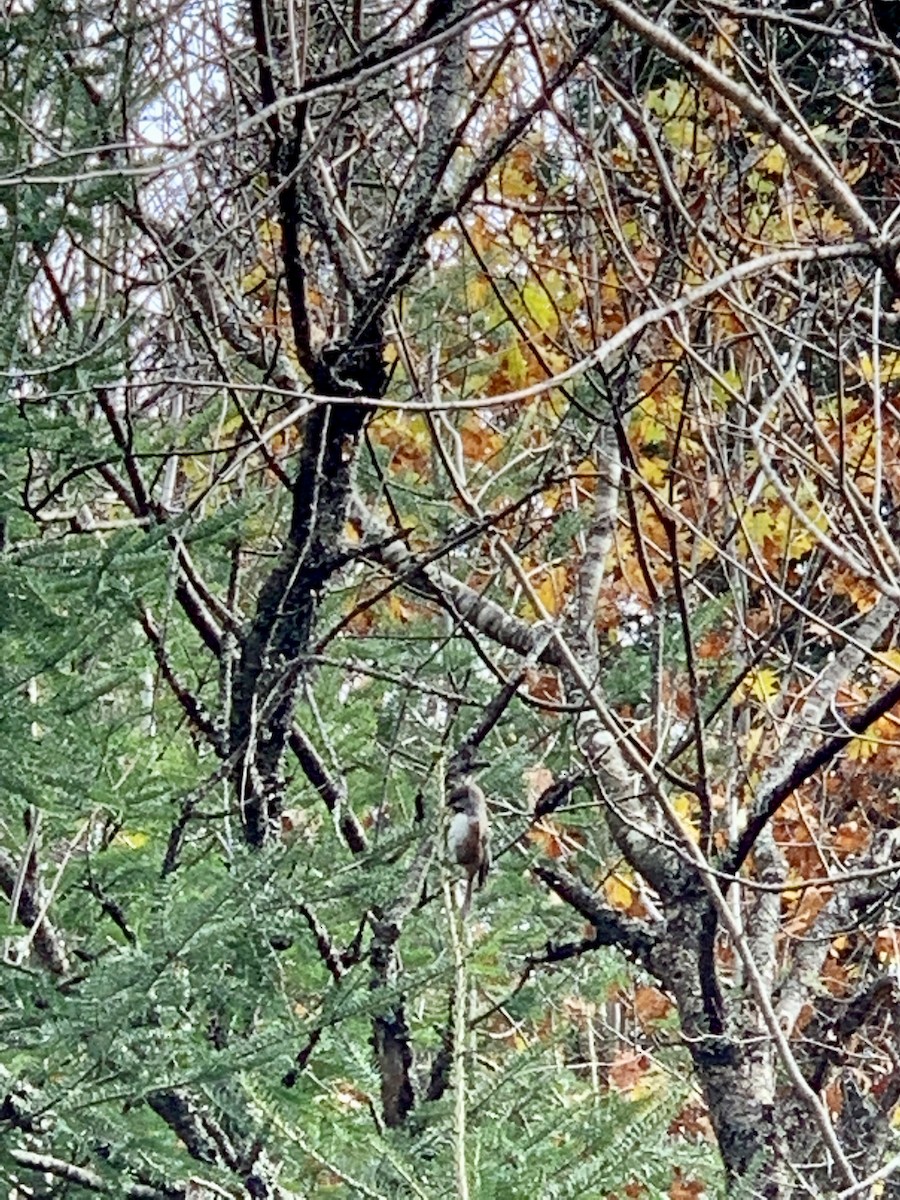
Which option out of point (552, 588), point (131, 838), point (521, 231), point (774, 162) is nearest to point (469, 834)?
point (131, 838)

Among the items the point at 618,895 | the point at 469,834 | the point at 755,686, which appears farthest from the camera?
the point at 618,895

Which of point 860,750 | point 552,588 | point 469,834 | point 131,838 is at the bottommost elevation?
point 860,750

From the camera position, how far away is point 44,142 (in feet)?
7.66

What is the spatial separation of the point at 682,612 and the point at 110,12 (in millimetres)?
1744

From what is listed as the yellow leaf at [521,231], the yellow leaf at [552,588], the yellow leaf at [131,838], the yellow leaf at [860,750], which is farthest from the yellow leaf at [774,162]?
the yellow leaf at [131,838]

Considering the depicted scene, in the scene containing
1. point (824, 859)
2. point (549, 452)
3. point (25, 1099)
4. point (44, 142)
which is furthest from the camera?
point (824, 859)

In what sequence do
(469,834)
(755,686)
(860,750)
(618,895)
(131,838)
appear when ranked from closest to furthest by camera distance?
1. (469,834)
2. (131,838)
3. (755,686)
4. (618,895)
5. (860,750)

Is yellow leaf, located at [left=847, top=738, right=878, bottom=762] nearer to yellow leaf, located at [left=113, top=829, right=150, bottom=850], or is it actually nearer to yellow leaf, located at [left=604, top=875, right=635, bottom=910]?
yellow leaf, located at [left=604, top=875, right=635, bottom=910]

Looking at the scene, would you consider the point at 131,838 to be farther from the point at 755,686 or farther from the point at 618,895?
the point at 618,895

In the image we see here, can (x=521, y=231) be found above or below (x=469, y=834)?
above

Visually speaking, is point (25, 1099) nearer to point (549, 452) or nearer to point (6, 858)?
point (6, 858)

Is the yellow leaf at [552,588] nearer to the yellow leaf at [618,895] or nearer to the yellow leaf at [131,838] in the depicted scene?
the yellow leaf at [618,895]

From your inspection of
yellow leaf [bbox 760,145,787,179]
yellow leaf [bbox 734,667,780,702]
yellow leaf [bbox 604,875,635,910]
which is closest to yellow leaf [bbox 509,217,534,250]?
yellow leaf [bbox 760,145,787,179]

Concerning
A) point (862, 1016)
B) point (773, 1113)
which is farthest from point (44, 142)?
point (862, 1016)
